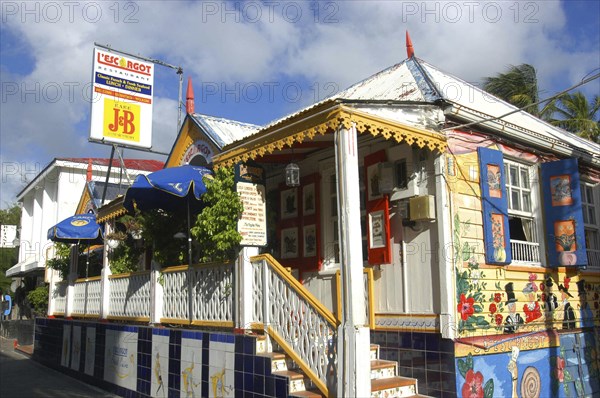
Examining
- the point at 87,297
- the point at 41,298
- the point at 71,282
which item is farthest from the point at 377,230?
the point at 41,298

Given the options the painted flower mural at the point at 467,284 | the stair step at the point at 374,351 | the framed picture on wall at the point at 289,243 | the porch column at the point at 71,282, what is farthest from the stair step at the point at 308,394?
the porch column at the point at 71,282

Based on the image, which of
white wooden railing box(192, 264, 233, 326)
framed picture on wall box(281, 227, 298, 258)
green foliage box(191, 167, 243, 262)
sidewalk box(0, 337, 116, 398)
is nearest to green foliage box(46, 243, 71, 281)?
sidewalk box(0, 337, 116, 398)

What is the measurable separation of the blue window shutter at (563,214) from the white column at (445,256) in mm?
2258

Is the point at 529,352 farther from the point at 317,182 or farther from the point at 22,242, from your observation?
the point at 22,242

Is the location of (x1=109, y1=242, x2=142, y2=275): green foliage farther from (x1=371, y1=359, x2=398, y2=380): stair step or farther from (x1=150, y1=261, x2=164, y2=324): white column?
(x1=371, y1=359, x2=398, y2=380): stair step

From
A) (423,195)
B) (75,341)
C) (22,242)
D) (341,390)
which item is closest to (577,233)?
(423,195)

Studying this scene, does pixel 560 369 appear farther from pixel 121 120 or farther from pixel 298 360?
pixel 121 120

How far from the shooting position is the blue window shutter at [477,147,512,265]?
274 inches

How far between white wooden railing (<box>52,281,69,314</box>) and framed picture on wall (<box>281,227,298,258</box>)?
24.5ft

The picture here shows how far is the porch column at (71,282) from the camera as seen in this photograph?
541 inches

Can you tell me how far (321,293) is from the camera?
27.5ft

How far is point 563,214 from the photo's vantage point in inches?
313

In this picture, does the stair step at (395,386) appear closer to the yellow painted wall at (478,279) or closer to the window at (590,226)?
the yellow painted wall at (478,279)

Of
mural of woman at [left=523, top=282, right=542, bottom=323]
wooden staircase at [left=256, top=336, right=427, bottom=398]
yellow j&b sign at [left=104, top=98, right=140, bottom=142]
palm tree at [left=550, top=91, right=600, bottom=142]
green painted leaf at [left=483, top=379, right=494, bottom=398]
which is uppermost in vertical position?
palm tree at [left=550, top=91, right=600, bottom=142]
